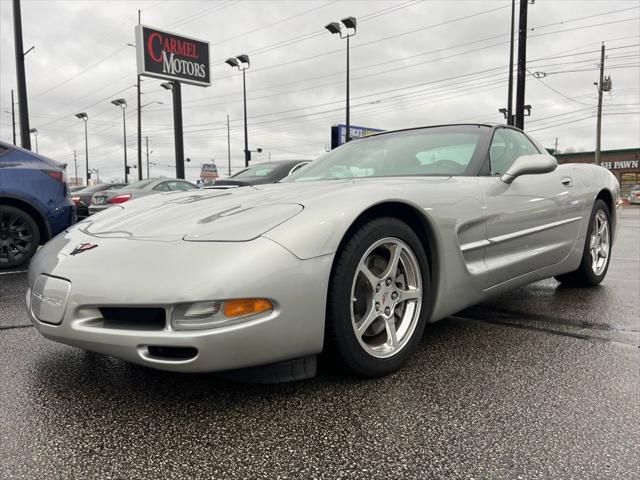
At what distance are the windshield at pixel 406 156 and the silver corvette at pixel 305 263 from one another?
0.04 ft

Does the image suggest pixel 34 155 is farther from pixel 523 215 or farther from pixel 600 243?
pixel 600 243

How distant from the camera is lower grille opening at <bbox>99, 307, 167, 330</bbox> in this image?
68.1 inches

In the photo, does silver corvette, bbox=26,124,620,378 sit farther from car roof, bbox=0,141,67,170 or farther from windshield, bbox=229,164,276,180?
windshield, bbox=229,164,276,180

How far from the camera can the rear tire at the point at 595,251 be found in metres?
3.82

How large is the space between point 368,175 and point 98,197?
8.26 metres

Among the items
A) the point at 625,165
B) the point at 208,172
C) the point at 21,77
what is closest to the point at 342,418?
the point at 21,77

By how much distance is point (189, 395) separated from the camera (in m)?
1.94

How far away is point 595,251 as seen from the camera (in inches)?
158

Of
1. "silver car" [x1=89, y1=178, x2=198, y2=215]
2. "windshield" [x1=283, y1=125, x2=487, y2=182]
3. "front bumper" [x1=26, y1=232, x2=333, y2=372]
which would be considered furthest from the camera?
"silver car" [x1=89, y1=178, x2=198, y2=215]

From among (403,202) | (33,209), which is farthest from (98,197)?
(403,202)

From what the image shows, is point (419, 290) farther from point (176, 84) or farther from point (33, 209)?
point (176, 84)

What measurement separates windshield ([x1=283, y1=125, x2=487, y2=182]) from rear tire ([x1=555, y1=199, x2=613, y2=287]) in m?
1.44

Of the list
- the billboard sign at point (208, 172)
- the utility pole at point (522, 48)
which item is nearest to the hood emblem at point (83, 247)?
the utility pole at point (522, 48)

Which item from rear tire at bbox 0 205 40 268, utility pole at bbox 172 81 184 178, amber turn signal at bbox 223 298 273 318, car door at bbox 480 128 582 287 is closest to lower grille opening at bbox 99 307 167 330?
amber turn signal at bbox 223 298 273 318
